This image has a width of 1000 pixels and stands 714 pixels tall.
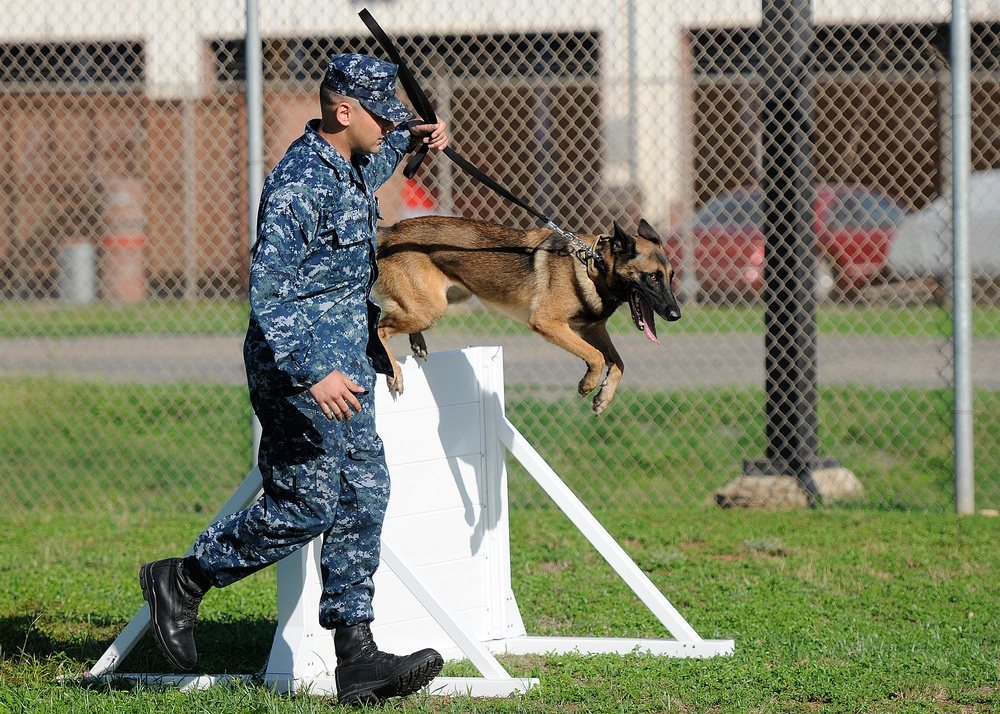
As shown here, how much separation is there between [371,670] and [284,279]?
3.95ft

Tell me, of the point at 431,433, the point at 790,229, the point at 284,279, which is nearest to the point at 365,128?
the point at 284,279

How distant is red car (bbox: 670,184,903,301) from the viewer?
9.68m

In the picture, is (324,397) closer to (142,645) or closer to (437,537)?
(437,537)

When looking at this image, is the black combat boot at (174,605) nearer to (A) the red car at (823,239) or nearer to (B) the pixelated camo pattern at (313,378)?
(B) the pixelated camo pattern at (313,378)

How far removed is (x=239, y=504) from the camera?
3.55m

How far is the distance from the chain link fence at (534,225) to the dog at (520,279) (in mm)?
2197

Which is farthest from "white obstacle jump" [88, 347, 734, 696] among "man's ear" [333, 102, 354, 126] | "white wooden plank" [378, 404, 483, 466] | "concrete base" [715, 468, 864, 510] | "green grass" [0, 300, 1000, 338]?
"green grass" [0, 300, 1000, 338]

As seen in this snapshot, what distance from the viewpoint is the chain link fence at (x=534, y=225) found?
6691 mm

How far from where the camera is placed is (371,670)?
3.10 m

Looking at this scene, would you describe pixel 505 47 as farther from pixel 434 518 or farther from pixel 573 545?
pixel 434 518

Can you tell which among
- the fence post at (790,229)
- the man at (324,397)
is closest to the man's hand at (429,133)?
the man at (324,397)

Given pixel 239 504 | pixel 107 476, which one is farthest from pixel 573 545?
pixel 107 476

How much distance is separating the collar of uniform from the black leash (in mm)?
422

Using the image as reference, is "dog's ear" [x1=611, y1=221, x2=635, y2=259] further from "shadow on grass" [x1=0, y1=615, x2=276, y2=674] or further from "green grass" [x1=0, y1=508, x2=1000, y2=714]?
"shadow on grass" [x1=0, y1=615, x2=276, y2=674]
